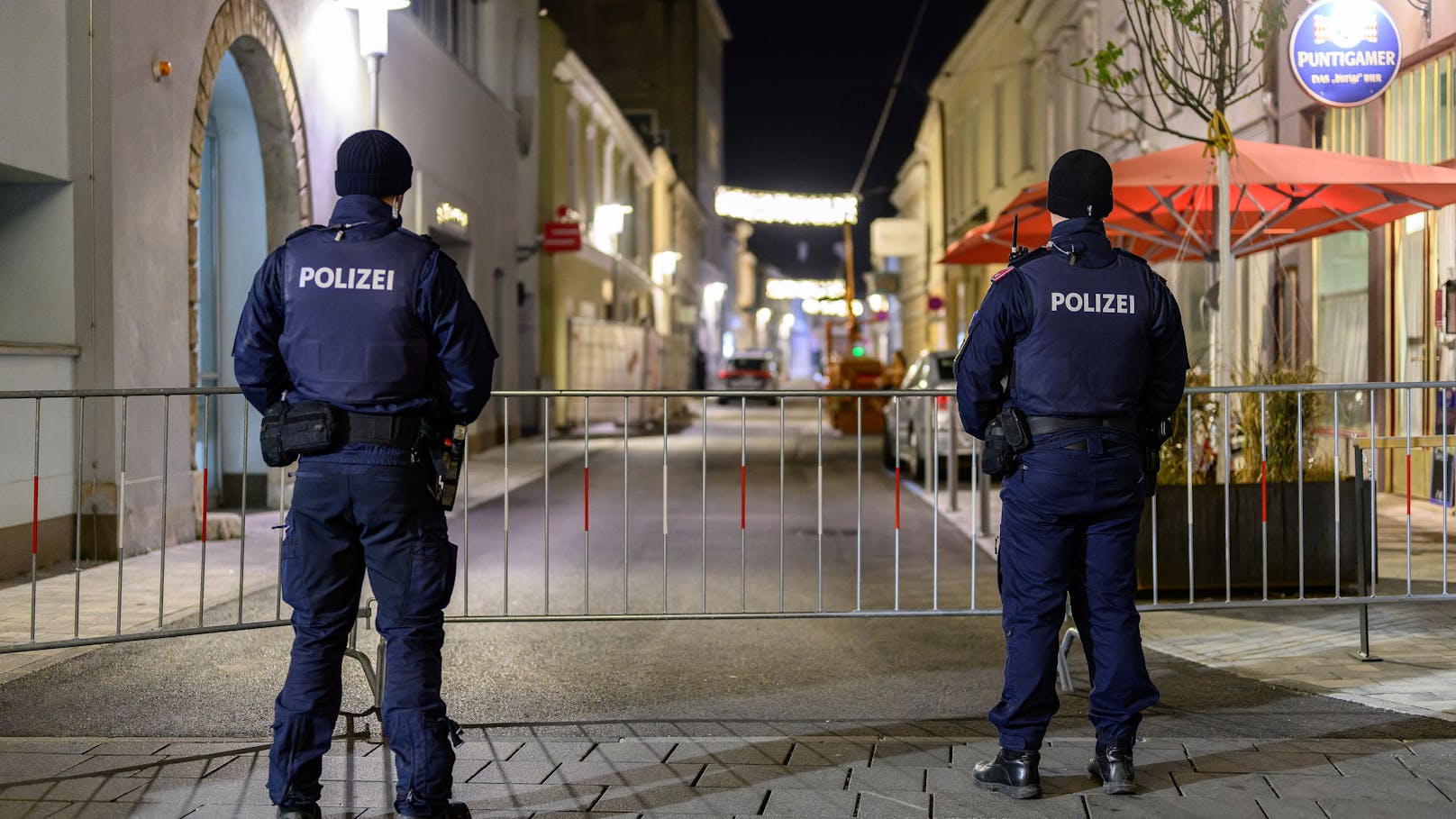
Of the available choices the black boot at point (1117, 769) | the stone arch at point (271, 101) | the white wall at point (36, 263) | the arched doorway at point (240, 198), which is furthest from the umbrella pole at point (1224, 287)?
the arched doorway at point (240, 198)

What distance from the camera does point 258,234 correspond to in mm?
13719

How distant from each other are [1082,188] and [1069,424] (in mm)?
743

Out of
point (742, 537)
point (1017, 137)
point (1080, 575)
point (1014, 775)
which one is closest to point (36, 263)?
point (742, 537)

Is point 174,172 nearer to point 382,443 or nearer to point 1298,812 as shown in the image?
point 382,443

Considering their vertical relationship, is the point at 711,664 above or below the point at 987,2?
below

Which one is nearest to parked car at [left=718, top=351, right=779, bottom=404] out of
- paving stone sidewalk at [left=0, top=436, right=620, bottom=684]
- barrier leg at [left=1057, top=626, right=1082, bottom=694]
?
paving stone sidewalk at [left=0, top=436, right=620, bottom=684]

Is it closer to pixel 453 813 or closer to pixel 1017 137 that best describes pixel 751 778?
pixel 453 813

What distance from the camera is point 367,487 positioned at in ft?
13.6

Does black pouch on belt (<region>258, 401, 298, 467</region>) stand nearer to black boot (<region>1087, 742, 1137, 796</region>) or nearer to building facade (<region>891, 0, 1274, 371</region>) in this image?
black boot (<region>1087, 742, 1137, 796</region>)

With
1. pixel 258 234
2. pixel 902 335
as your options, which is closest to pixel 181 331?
pixel 258 234

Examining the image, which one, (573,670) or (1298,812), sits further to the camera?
(573,670)

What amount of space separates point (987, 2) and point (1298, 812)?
2991 cm

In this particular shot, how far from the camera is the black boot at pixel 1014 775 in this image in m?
4.48

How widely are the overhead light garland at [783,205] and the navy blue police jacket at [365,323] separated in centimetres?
4599
